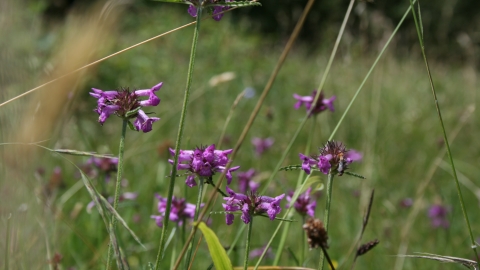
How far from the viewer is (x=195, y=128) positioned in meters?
3.96

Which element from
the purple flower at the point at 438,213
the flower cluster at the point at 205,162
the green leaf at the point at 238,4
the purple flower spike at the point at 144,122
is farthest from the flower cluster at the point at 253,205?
the purple flower at the point at 438,213

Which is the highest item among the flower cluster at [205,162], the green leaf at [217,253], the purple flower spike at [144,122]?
the purple flower spike at [144,122]

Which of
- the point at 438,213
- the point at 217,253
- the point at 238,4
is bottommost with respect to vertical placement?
the point at 438,213

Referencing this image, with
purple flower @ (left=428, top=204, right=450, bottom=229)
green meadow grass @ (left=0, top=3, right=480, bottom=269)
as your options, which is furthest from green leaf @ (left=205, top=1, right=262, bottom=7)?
purple flower @ (left=428, top=204, right=450, bottom=229)

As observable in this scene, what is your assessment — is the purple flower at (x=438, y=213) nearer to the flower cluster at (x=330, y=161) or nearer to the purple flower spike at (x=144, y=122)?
the flower cluster at (x=330, y=161)

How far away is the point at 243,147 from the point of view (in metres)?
3.53

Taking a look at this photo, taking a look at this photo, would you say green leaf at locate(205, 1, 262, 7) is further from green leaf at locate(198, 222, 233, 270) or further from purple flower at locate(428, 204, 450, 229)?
purple flower at locate(428, 204, 450, 229)

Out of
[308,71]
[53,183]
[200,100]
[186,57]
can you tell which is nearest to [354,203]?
[53,183]

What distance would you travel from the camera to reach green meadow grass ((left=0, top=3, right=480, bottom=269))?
102cm

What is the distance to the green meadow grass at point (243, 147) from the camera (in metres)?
1.02

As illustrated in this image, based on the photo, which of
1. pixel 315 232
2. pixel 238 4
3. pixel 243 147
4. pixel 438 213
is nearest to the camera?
pixel 315 232

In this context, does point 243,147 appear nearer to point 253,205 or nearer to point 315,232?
point 253,205

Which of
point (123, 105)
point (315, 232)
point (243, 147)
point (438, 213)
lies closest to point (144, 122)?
point (123, 105)

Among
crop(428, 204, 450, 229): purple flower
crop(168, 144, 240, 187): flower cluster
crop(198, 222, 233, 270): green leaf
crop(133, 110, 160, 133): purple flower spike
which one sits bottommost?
crop(428, 204, 450, 229): purple flower
